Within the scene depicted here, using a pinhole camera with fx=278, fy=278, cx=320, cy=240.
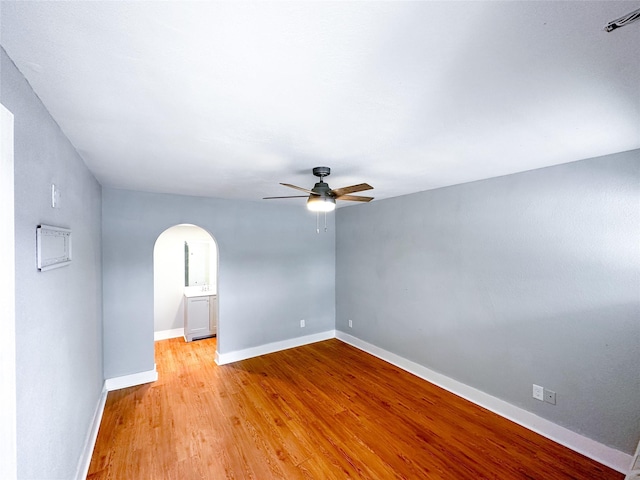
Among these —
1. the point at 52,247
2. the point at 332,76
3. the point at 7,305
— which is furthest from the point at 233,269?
the point at 332,76

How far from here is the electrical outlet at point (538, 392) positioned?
100 inches

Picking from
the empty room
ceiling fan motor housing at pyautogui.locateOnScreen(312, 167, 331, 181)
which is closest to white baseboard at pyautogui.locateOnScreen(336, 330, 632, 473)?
the empty room

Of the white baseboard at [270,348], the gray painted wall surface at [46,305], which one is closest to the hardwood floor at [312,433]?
the white baseboard at [270,348]

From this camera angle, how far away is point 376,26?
888 millimetres

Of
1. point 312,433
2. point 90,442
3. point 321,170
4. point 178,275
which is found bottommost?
point 312,433

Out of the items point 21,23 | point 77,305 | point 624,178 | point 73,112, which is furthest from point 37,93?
point 624,178

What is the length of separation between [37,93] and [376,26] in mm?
1519

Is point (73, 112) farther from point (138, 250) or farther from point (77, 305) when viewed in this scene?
point (138, 250)

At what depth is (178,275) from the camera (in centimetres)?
536

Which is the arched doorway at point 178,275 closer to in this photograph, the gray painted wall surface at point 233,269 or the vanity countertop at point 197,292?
the vanity countertop at point 197,292

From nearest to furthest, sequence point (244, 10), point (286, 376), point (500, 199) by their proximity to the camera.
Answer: point (244, 10)
point (500, 199)
point (286, 376)

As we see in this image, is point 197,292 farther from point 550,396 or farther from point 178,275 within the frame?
point 550,396

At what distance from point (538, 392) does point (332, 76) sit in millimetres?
3192

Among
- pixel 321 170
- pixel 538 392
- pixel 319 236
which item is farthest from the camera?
pixel 319 236
